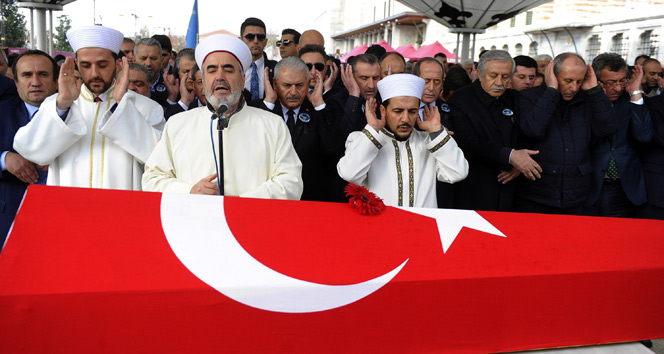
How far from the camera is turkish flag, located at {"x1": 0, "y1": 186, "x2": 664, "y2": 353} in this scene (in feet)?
6.46

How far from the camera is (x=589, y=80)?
394cm

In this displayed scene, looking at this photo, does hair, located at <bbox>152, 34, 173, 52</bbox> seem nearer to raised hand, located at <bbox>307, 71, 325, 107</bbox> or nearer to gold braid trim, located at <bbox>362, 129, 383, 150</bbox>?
raised hand, located at <bbox>307, 71, 325, 107</bbox>

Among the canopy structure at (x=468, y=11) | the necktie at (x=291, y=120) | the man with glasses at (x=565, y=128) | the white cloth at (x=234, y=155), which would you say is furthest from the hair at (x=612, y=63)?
the canopy structure at (x=468, y=11)

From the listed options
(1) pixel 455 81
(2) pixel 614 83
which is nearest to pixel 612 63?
(2) pixel 614 83

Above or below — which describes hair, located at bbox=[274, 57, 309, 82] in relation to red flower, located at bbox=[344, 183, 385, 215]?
above

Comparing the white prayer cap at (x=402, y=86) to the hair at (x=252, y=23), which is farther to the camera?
the hair at (x=252, y=23)

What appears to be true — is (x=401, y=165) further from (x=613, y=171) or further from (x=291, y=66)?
(x=613, y=171)

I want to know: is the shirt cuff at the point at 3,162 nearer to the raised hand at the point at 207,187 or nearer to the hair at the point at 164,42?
the raised hand at the point at 207,187

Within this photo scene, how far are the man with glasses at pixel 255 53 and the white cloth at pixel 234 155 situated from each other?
7.45 ft

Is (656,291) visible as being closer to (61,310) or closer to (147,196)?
(147,196)

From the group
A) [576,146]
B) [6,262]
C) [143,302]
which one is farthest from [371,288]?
[576,146]

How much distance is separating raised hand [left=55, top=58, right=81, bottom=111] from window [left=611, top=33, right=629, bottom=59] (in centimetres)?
2847

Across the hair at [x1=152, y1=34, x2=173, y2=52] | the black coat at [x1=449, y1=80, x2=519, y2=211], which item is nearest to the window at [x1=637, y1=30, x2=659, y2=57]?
the hair at [x1=152, y1=34, x2=173, y2=52]

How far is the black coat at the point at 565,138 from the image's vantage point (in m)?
3.90
